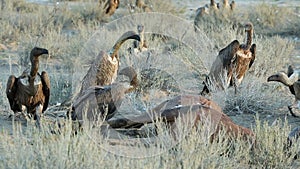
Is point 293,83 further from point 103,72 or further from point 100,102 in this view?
point 100,102

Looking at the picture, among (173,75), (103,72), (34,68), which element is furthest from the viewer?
(173,75)

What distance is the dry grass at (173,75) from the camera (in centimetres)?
524

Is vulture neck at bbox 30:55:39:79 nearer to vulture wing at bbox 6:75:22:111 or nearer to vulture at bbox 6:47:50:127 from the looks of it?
vulture at bbox 6:47:50:127

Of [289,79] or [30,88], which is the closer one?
[30,88]

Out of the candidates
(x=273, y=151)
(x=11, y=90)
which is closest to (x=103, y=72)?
(x=11, y=90)

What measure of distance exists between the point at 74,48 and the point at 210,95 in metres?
4.48

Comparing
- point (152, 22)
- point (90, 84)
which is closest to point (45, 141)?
point (90, 84)

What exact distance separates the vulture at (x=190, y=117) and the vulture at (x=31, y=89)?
5.45ft

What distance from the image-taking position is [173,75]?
11.0 metres

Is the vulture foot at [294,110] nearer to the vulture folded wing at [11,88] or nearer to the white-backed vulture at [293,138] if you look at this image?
the white-backed vulture at [293,138]

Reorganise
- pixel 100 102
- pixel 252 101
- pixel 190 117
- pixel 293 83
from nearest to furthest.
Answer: pixel 190 117
pixel 100 102
pixel 293 83
pixel 252 101

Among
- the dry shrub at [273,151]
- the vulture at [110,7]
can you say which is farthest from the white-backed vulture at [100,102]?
the vulture at [110,7]

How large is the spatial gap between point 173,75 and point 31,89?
348 cm

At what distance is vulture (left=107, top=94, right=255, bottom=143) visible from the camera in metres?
6.30
